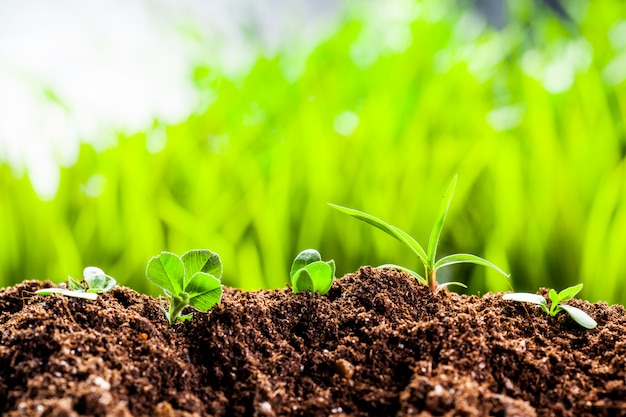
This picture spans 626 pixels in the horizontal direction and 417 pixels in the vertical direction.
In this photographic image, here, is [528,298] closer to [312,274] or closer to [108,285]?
[312,274]

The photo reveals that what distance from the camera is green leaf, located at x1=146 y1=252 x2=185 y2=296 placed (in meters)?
0.56

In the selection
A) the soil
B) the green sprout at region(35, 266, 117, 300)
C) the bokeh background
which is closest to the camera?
the soil

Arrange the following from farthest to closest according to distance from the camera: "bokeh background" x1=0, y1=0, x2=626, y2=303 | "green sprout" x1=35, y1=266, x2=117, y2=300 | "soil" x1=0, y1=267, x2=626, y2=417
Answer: "bokeh background" x1=0, y1=0, x2=626, y2=303
"green sprout" x1=35, y1=266, x2=117, y2=300
"soil" x1=0, y1=267, x2=626, y2=417

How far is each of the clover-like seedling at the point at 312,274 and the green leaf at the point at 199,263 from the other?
8 centimetres

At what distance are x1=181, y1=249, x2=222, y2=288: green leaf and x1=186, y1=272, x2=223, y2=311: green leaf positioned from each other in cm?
4

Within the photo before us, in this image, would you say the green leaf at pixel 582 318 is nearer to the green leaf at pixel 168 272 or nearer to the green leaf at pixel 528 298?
the green leaf at pixel 528 298

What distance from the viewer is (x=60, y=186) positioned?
5.21 ft

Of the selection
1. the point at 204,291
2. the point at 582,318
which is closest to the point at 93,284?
the point at 204,291

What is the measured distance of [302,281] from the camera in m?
0.62

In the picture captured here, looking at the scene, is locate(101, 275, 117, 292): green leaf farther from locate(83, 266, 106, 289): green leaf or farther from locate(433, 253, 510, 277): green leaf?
locate(433, 253, 510, 277): green leaf

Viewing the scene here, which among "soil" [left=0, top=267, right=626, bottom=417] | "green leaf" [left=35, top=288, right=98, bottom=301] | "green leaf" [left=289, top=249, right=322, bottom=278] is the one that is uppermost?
"green leaf" [left=289, top=249, right=322, bottom=278]

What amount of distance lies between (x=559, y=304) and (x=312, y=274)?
0.86ft

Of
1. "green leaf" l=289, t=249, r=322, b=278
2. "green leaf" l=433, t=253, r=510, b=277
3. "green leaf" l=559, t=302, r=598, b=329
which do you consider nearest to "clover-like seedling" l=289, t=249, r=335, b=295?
"green leaf" l=289, t=249, r=322, b=278

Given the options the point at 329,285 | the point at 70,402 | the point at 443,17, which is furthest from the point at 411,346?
the point at 443,17
